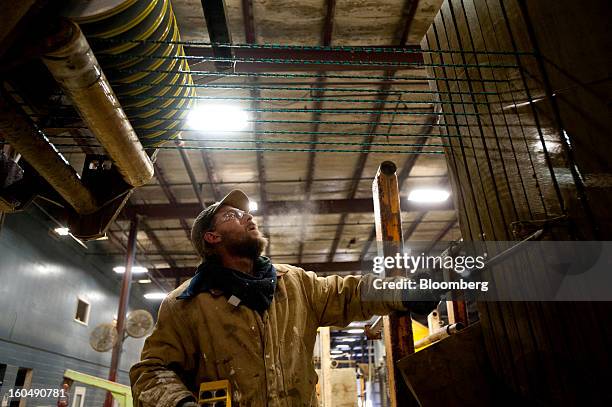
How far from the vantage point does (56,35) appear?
6.10ft

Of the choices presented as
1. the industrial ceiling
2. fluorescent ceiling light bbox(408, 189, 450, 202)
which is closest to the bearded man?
the industrial ceiling

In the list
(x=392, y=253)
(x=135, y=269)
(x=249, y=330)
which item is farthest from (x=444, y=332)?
(x=135, y=269)

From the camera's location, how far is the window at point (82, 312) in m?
13.5

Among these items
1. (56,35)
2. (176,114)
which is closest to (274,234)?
(176,114)

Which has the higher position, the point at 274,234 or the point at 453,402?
the point at 274,234

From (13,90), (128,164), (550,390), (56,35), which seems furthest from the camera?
(128,164)

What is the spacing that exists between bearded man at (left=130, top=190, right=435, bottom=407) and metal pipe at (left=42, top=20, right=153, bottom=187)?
2.65 feet

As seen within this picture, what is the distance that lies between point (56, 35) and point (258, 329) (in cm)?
163

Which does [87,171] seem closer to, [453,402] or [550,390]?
[453,402]

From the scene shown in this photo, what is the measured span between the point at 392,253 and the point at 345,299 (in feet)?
1.28

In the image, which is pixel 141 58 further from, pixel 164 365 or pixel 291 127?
pixel 291 127

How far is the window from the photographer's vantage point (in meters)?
13.5

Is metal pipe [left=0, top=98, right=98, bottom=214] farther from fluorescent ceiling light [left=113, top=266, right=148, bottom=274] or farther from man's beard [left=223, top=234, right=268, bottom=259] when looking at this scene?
fluorescent ceiling light [left=113, top=266, right=148, bottom=274]

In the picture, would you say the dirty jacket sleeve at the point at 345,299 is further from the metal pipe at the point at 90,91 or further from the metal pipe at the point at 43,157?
the metal pipe at the point at 43,157
